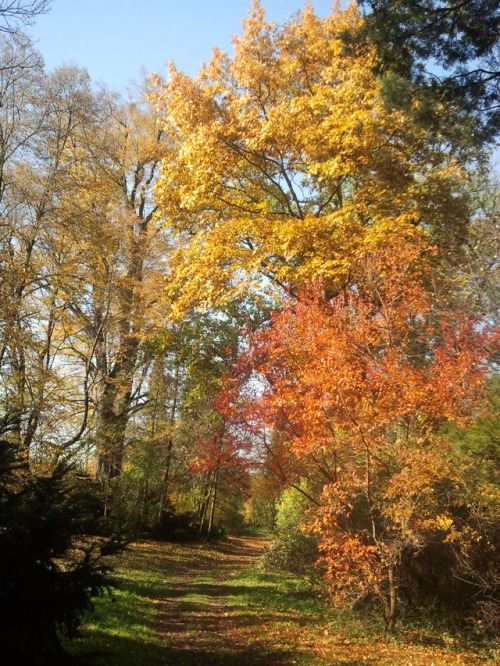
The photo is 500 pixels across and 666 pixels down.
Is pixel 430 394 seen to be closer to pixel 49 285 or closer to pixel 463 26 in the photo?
pixel 463 26

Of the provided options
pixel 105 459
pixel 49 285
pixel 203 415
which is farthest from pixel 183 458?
pixel 49 285

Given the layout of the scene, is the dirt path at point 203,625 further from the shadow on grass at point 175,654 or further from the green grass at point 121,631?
the green grass at point 121,631

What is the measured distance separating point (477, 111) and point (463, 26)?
142 centimetres

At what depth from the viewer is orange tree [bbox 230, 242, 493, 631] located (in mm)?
7469

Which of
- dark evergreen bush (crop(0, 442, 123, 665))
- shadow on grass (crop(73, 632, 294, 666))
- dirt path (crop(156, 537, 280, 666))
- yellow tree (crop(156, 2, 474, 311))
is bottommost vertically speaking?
dirt path (crop(156, 537, 280, 666))

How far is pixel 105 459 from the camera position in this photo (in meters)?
15.8

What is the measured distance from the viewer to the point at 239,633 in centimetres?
811

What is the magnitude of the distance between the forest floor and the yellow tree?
21.6 feet

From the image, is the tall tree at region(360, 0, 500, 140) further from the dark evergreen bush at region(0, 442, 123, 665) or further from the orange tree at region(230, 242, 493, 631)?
the dark evergreen bush at region(0, 442, 123, 665)

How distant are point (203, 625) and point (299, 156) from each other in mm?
10462

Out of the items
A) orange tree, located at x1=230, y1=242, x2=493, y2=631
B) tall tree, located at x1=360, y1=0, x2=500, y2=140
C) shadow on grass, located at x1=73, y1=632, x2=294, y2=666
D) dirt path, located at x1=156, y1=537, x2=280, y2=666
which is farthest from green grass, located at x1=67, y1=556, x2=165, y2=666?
tall tree, located at x1=360, y1=0, x2=500, y2=140

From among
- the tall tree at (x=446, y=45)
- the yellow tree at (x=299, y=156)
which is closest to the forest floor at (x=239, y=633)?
the yellow tree at (x=299, y=156)

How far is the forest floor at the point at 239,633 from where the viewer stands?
6.45 m

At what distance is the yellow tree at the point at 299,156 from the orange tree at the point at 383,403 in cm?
114
